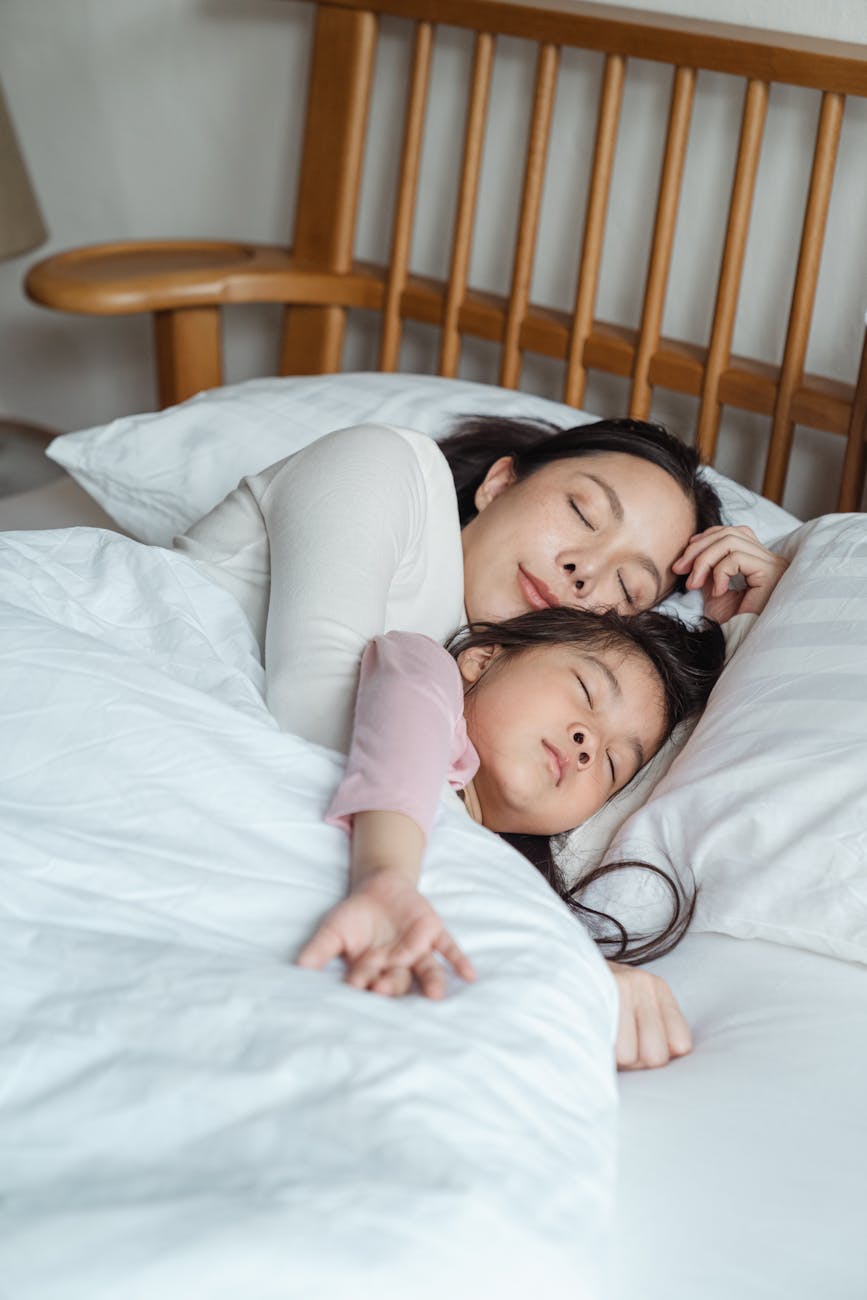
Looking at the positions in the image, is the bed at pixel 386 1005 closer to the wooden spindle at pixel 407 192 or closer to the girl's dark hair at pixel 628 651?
the girl's dark hair at pixel 628 651

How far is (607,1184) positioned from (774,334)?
120 cm

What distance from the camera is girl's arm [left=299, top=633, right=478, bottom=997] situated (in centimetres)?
70

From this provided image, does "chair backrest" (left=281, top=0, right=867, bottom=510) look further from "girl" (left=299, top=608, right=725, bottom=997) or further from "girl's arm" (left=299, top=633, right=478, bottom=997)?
"girl's arm" (left=299, top=633, right=478, bottom=997)

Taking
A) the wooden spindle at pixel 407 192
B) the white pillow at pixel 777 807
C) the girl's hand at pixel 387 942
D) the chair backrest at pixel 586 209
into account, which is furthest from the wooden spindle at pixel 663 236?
the girl's hand at pixel 387 942

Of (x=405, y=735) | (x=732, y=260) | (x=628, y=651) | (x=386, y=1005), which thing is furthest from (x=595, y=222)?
(x=386, y=1005)

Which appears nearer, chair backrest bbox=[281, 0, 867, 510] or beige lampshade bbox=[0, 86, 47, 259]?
chair backrest bbox=[281, 0, 867, 510]

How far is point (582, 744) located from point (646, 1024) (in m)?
0.25

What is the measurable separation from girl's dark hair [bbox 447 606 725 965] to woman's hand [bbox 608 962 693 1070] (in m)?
0.10

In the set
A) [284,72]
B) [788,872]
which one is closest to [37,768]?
[788,872]

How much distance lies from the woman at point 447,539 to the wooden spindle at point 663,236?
0.26 m

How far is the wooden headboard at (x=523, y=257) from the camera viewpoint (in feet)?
4.78

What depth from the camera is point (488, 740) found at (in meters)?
1.02

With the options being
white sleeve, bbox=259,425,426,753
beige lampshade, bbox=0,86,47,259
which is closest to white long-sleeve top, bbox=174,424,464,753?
white sleeve, bbox=259,425,426,753

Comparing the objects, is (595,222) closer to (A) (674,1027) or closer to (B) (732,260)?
(B) (732,260)
